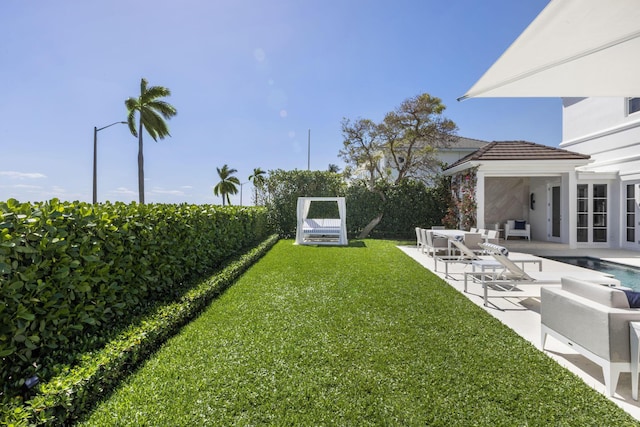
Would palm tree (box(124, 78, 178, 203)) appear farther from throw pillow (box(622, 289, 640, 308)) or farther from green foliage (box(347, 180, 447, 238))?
throw pillow (box(622, 289, 640, 308))

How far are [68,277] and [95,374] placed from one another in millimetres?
992

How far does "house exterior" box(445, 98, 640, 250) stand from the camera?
1261 centimetres

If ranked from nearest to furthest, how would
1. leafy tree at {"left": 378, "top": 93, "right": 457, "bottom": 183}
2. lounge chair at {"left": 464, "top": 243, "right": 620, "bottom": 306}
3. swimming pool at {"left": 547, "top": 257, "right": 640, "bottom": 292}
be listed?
lounge chair at {"left": 464, "top": 243, "right": 620, "bottom": 306} → swimming pool at {"left": 547, "top": 257, "right": 640, "bottom": 292} → leafy tree at {"left": 378, "top": 93, "right": 457, "bottom": 183}

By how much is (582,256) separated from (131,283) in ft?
44.7

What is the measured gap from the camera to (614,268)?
9188 millimetres

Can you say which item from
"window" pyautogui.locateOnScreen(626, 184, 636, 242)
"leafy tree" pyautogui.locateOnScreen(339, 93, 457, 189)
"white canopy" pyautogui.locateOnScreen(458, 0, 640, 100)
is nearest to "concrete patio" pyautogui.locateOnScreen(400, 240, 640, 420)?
"window" pyautogui.locateOnScreen(626, 184, 636, 242)

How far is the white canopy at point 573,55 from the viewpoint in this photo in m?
2.50

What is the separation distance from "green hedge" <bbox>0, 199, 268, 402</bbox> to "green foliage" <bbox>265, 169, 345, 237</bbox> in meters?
11.8

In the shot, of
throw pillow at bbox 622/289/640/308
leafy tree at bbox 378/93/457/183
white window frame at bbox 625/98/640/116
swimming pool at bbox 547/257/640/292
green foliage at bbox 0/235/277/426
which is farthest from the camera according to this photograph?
leafy tree at bbox 378/93/457/183

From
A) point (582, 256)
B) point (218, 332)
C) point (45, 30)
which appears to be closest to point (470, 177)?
point (582, 256)

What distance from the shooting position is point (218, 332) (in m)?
4.25

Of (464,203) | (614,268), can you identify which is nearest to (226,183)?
(464,203)

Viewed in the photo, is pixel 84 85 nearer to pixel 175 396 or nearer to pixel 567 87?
pixel 175 396

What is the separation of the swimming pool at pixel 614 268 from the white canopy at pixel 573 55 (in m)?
5.67
